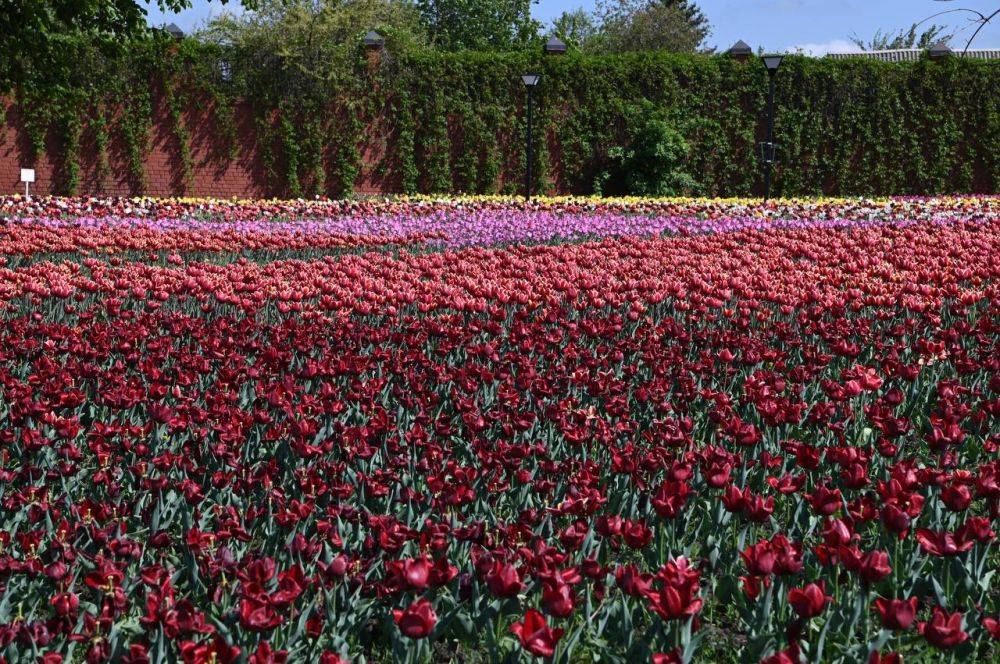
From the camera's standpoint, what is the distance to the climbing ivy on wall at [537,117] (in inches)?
861

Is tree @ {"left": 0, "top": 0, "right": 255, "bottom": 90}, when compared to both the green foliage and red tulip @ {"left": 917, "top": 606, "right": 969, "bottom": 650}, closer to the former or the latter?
the green foliage

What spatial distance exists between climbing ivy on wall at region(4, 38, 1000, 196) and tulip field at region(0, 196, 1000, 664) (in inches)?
628

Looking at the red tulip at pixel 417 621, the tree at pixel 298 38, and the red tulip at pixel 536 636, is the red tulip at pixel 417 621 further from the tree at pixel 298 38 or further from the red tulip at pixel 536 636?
the tree at pixel 298 38

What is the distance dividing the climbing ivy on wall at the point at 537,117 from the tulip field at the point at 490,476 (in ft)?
52.3

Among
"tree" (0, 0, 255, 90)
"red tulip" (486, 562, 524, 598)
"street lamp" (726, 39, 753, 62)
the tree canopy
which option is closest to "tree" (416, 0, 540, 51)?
the tree canopy

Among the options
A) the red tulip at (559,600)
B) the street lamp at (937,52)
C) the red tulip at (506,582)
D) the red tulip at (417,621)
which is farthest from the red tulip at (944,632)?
the street lamp at (937,52)

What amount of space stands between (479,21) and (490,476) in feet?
159

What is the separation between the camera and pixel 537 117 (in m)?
24.0

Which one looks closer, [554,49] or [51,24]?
[51,24]

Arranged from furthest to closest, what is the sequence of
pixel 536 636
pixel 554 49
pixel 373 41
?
pixel 554 49 → pixel 373 41 → pixel 536 636

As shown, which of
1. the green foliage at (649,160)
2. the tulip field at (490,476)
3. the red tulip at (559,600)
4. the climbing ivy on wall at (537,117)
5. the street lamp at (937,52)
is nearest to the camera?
the red tulip at (559,600)

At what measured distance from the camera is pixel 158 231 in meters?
11.5

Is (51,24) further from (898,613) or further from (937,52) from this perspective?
(937,52)

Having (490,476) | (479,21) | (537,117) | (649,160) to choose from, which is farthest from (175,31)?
(479,21)
